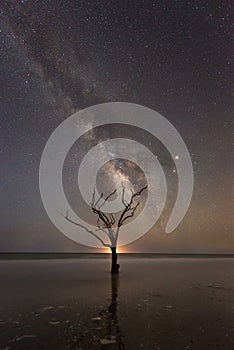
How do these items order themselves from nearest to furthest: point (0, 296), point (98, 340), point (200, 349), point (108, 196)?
point (200, 349)
point (98, 340)
point (0, 296)
point (108, 196)

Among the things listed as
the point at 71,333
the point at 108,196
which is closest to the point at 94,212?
the point at 108,196

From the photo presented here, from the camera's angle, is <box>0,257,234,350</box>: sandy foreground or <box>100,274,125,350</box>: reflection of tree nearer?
<box>0,257,234,350</box>: sandy foreground

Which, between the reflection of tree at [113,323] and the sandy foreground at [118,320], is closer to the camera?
the sandy foreground at [118,320]

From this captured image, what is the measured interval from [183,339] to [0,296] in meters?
10.3

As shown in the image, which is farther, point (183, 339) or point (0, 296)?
point (0, 296)

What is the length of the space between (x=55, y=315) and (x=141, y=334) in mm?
3699

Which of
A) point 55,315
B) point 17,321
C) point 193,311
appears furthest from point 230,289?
point 17,321

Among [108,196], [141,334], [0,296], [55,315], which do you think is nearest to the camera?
[141,334]

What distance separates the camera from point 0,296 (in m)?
14.1

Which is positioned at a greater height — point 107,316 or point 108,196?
point 108,196

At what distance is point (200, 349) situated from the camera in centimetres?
658

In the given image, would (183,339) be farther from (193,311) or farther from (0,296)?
(0,296)

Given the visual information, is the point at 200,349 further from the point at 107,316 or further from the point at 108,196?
the point at 108,196

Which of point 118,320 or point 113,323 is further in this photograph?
point 118,320
